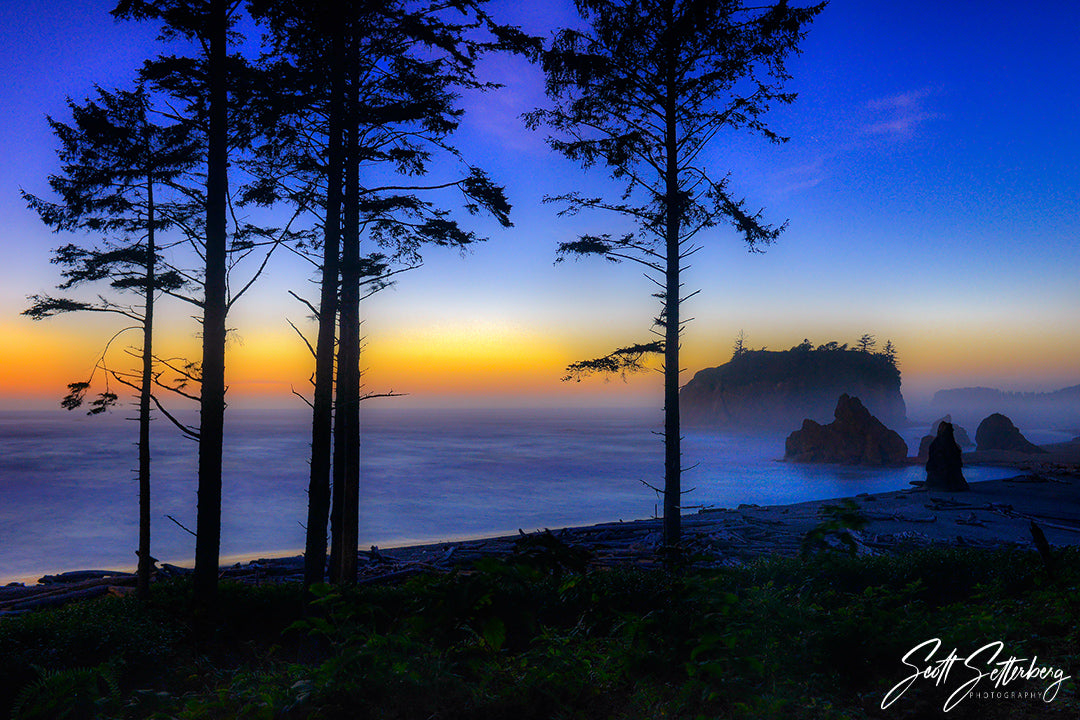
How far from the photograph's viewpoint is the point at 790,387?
460 ft

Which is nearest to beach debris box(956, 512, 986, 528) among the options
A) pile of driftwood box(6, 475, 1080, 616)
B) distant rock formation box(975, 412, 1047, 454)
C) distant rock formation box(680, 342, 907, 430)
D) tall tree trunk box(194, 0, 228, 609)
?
pile of driftwood box(6, 475, 1080, 616)

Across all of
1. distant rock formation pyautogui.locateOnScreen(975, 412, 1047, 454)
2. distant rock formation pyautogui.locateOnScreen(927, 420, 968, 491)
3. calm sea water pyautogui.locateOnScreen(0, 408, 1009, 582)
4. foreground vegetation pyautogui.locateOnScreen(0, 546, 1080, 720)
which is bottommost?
calm sea water pyautogui.locateOnScreen(0, 408, 1009, 582)

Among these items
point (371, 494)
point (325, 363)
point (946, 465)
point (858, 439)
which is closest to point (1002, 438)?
point (858, 439)

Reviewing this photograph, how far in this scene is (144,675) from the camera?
7270mm

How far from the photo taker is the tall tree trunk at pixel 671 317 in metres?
11.8

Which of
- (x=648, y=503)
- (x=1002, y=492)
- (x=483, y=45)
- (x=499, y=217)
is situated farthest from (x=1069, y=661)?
(x=648, y=503)

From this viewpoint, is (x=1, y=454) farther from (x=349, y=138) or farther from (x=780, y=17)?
(x=780, y=17)

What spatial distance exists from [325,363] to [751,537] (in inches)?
552

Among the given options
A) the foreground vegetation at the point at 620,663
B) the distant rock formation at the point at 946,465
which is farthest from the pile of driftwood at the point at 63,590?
the distant rock formation at the point at 946,465

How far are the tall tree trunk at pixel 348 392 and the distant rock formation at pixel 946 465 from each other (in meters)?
26.7

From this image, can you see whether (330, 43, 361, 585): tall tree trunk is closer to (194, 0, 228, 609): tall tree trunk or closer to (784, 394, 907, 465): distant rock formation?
(194, 0, 228, 609): tall tree trunk

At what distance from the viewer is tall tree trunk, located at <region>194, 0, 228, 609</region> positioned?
352 inches

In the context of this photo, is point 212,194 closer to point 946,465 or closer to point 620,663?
point 620,663

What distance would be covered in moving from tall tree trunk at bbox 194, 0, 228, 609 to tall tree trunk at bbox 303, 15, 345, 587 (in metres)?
1.49
